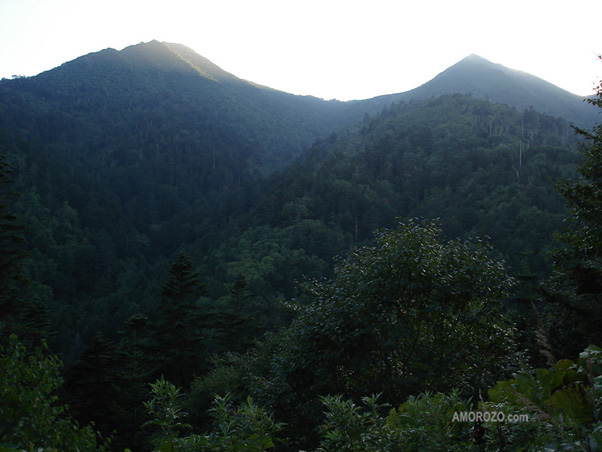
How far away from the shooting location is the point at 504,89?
15300cm

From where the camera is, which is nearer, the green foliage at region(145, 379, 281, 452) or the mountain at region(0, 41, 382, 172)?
the green foliage at region(145, 379, 281, 452)

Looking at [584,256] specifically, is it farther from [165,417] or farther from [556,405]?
[165,417]

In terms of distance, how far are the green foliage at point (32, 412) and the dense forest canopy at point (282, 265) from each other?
0.10 ft

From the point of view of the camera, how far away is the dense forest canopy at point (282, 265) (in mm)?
3748

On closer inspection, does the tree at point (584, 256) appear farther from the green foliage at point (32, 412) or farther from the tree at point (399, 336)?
the green foliage at point (32, 412)

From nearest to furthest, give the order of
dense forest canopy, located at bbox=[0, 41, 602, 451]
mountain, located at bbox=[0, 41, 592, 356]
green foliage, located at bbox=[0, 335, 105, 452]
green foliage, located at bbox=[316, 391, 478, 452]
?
green foliage, located at bbox=[316, 391, 478, 452]
dense forest canopy, located at bbox=[0, 41, 602, 451]
green foliage, located at bbox=[0, 335, 105, 452]
mountain, located at bbox=[0, 41, 592, 356]

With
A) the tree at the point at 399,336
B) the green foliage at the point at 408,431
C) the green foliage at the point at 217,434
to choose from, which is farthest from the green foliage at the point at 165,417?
the tree at the point at 399,336

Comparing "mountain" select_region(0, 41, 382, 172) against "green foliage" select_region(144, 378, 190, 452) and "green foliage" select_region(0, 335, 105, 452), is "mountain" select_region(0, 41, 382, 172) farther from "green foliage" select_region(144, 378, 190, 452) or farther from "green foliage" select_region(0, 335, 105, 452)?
"green foliage" select_region(144, 378, 190, 452)

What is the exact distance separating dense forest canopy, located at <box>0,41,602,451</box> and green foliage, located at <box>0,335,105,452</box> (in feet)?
0.10

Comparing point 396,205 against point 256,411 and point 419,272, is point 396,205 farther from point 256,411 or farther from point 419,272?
point 256,411

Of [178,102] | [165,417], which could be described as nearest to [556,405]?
[165,417]

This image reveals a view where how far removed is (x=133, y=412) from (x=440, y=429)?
24.4 meters

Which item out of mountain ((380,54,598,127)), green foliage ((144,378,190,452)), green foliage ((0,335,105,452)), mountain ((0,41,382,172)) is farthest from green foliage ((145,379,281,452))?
mountain ((380,54,598,127))

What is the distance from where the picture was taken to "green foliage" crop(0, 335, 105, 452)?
385 cm
